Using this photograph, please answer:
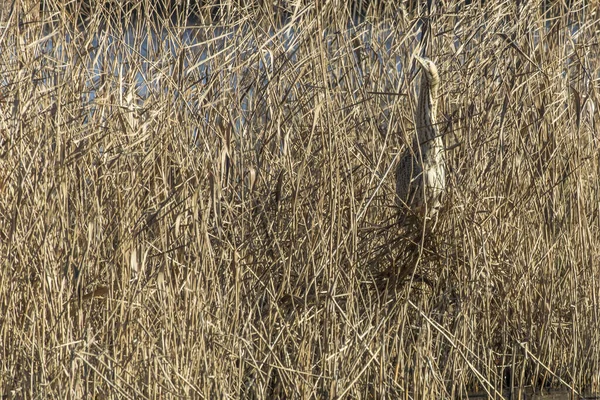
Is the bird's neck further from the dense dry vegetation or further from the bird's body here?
the dense dry vegetation

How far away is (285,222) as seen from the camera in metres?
2.96

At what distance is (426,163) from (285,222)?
18.1 inches

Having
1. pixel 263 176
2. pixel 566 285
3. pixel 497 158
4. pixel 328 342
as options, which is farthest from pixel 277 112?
pixel 566 285

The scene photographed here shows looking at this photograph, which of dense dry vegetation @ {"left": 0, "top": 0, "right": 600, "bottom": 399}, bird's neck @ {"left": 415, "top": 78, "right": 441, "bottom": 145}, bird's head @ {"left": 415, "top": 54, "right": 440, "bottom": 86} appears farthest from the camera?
bird's neck @ {"left": 415, "top": 78, "right": 441, "bottom": 145}

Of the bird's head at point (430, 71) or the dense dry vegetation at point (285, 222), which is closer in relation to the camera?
the dense dry vegetation at point (285, 222)

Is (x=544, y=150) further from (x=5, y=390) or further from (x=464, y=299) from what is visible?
(x=5, y=390)

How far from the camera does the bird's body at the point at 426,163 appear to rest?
3057 millimetres

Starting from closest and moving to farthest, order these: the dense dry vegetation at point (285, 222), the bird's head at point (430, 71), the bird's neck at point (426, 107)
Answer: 1. the dense dry vegetation at point (285, 222)
2. the bird's head at point (430, 71)
3. the bird's neck at point (426, 107)

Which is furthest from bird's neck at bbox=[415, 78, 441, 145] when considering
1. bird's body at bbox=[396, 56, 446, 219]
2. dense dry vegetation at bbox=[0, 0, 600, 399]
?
dense dry vegetation at bbox=[0, 0, 600, 399]

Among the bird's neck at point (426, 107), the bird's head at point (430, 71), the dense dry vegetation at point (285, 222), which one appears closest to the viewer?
the dense dry vegetation at point (285, 222)

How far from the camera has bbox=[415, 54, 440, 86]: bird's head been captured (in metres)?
3.04

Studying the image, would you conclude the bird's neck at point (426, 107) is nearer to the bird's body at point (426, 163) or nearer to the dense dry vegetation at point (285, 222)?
the bird's body at point (426, 163)

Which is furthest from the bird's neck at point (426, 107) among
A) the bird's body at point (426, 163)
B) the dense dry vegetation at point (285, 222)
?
the dense dry vegetation at point (285, 222)

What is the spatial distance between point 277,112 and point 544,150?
103 centimetres
